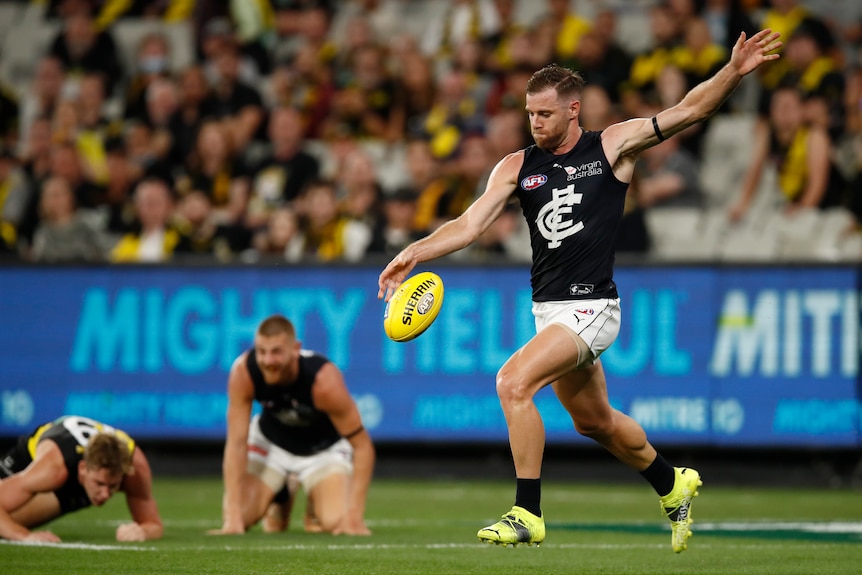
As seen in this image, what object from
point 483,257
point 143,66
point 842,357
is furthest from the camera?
point 143,66

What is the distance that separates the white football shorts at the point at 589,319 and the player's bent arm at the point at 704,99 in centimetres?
87

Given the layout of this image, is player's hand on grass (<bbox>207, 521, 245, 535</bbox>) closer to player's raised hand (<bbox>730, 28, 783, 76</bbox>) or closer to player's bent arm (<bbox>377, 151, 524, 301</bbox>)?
player's bent arm (<bbox>377, 151, 524, 301</bbox>)

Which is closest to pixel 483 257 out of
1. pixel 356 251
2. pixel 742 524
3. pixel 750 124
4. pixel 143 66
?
pixel 356 251

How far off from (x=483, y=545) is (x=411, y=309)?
263 cm

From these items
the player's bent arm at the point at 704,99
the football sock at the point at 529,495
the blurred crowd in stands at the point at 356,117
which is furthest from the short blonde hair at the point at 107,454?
the blurred crowd in stands at the point at 356,117

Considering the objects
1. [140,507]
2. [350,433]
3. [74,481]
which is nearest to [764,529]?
[350,433]

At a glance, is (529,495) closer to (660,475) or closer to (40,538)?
(660,475)

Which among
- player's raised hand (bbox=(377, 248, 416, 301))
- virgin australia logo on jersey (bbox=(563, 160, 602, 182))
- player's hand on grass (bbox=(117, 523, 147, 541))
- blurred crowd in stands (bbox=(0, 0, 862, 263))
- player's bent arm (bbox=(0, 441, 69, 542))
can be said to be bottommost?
player's hand on grass (bbox=(117, 523, 147, 541))

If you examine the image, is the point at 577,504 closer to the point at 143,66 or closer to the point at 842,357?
the point at 842,357

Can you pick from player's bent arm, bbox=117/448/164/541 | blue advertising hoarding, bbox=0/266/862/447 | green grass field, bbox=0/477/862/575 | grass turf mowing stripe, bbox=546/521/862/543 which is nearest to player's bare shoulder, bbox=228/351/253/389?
player's bent arm, bbox=117/448/164/541

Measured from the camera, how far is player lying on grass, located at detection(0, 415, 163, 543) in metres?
9.11

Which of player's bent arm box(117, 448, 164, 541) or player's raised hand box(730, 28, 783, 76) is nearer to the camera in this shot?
player's raised hand box(730, 28, 783, 76)

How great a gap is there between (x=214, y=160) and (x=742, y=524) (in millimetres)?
8866

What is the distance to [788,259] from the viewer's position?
14.3 metres
